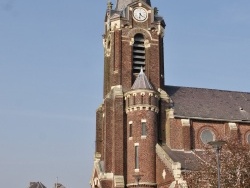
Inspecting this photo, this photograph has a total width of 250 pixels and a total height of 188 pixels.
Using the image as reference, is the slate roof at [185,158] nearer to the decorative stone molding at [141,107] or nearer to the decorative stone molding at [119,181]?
the decorative stone molding at [141,107]

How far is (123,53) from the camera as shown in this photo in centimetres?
4950

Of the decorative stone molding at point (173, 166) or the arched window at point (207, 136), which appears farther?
the arched window at point (207, 136)

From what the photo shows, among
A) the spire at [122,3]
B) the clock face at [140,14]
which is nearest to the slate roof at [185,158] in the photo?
the clock face at [140,14]

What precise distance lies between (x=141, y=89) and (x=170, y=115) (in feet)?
13.6

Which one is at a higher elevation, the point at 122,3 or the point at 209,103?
the point at 122,3

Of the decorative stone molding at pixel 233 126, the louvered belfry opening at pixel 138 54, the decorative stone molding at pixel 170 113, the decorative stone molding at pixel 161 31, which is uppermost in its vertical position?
the decorative stone molding at pixel 161 31

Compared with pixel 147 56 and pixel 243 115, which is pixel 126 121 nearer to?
pixel 147 56

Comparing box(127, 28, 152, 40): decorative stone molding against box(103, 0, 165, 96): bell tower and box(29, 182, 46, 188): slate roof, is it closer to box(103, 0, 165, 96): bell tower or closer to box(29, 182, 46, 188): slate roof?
box(103, 0, 165, 96): bell tower

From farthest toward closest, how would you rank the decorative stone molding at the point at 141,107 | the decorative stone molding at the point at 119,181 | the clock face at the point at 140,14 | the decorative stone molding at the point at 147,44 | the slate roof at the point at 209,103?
the clock face at the point at 140,14 → the decorative stone molding at the point at 147,44 → the slate roof at the point at 209,103 → the decorative stone molding at the point at 141,107 → the decorative stone molding at the point at 119,181

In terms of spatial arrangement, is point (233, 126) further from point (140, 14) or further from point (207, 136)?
point (140, 14)

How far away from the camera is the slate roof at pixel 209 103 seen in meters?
49.8

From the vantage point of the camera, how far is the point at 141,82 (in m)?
47.3

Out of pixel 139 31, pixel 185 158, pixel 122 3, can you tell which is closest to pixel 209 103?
pixel 185 158

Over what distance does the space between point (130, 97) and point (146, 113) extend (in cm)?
226
